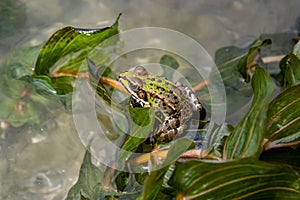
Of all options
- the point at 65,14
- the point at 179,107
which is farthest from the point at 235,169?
the point at 65,14

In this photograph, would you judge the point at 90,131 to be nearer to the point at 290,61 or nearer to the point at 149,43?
the point at 149,43

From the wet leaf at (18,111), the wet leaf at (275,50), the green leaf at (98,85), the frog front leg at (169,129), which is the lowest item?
the wet leaf at (18,111)

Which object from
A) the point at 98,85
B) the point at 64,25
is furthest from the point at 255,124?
the point at 64,25

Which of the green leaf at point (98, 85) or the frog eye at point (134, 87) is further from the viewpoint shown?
the frog eye at point (134, 87)

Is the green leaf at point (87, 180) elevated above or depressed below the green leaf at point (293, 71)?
below

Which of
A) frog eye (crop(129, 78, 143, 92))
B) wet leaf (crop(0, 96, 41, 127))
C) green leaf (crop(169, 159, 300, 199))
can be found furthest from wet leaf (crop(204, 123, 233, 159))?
wet leaf (crop(0, 96, 41, 127))

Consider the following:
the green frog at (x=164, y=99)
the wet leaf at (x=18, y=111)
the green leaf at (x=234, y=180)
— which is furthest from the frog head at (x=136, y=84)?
the green leaf at (x=234, y=180)

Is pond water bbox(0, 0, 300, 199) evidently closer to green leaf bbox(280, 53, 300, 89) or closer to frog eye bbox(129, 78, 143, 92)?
frog eye bbox(129, 78, 143, 92)

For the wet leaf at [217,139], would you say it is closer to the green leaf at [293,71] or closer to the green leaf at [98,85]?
the green leaf at [293,71]
